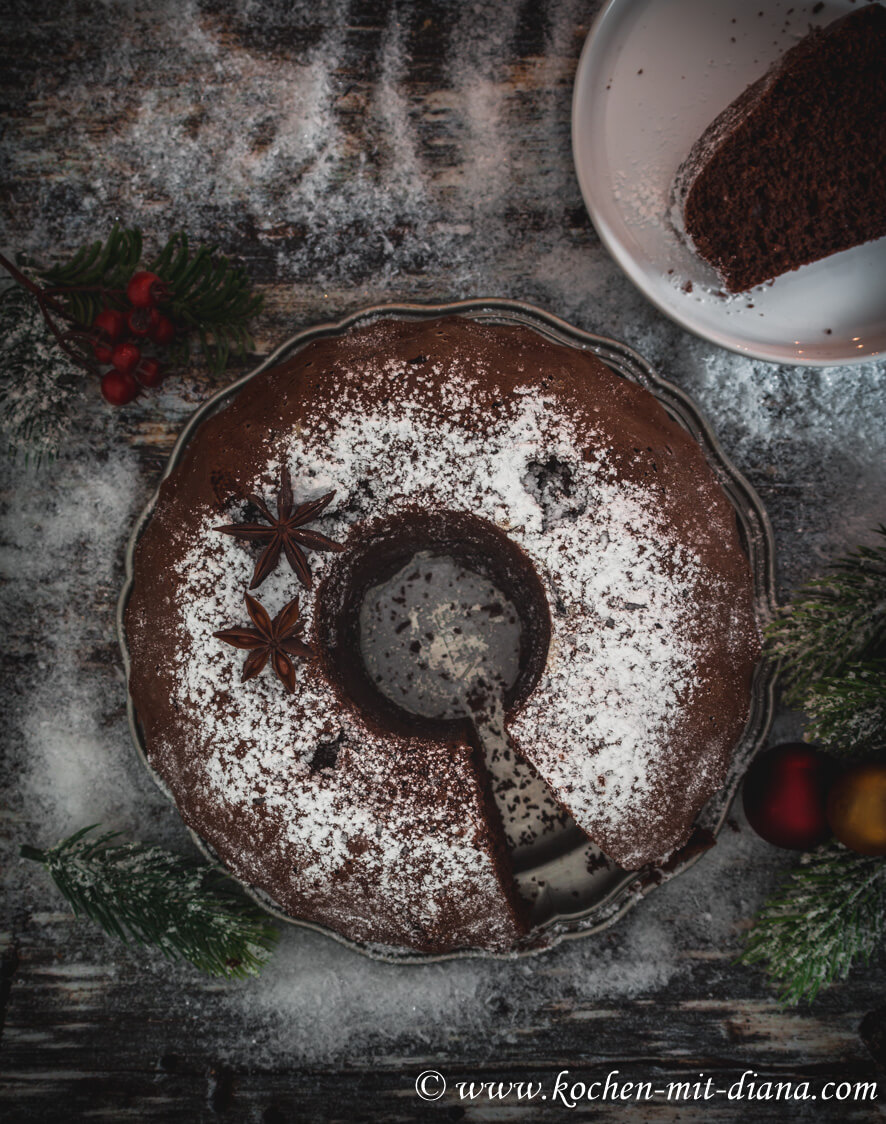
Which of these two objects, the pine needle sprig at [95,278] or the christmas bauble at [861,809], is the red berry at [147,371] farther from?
the christmas bauble at [861,809]

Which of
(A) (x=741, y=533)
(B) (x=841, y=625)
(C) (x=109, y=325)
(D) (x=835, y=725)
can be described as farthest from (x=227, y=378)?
(D) (x=835, y=725)

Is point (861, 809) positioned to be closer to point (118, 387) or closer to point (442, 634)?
point (442, 634)

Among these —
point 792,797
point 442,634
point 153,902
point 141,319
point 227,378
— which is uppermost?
point 141,319

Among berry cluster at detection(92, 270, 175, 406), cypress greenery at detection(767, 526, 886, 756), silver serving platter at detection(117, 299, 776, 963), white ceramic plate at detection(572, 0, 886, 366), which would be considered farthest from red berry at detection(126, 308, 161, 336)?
cypress greenery at detection(767, 526, 886, 756)

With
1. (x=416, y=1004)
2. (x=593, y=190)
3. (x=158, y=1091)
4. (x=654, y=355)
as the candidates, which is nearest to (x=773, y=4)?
(x=593, y=190)

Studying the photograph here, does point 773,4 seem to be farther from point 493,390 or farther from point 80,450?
point 80,450

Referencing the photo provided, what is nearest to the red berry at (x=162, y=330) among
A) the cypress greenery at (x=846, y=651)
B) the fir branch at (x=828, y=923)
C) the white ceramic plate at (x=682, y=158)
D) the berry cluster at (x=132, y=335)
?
the berry cluster at (x=132, y=335)
